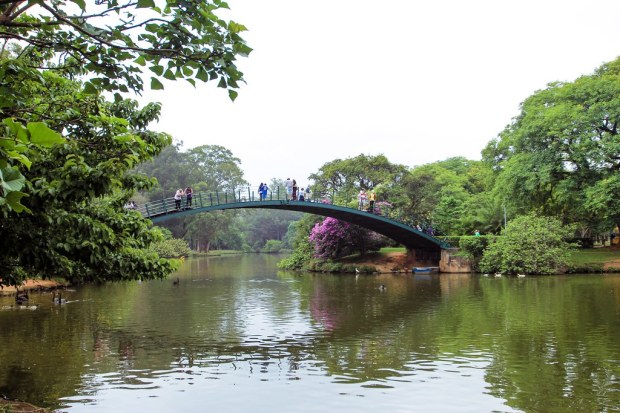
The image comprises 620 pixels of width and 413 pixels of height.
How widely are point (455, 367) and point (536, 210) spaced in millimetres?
27279

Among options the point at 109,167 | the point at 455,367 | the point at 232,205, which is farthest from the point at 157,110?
Answer: the point at 232,205

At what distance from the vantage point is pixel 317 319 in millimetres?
15844

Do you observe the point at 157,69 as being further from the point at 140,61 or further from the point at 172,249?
the point at 172,249

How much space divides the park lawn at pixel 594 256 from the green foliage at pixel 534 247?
1.38m

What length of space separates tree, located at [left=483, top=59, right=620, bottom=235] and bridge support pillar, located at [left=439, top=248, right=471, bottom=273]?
4.29 metres

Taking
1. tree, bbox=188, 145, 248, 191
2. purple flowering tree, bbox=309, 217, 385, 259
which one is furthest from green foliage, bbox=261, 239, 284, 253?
purple flowering tree, bbox=309, 217, 385, 259

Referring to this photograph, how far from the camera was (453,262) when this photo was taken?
34.6m

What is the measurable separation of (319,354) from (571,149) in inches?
938

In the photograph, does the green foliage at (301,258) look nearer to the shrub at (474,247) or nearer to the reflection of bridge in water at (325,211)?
the reflection of bridge in water at (325,211)

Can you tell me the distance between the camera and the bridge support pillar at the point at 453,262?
112 ft

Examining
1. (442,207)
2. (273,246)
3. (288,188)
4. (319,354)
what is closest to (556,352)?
(319,354)

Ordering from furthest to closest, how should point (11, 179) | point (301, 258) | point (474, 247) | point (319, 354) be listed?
point (301, 258) → point (474, 247) → point (319, 354) → point (11, 179)

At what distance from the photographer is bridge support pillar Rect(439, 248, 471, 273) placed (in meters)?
34.2

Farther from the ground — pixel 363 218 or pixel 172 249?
pixel 363 218
